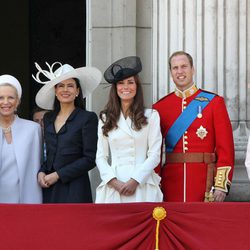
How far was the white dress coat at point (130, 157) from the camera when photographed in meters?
6.22

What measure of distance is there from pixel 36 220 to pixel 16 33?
729cm

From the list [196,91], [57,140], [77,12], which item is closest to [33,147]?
[57,140]

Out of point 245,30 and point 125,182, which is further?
point 245,30

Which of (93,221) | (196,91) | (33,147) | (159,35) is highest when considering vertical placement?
(159,35)

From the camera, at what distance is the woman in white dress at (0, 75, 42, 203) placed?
6348mm

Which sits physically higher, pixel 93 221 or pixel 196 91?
pixel 196 91

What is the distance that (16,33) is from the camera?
41.8ft

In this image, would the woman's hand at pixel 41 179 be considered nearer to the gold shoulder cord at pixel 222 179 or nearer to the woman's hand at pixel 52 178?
the woman's hand at pixel 52 178

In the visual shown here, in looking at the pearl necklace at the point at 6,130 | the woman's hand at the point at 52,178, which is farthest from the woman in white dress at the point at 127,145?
the pearl necklace at the point at 6,130

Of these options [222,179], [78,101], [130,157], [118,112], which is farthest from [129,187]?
[78,101]

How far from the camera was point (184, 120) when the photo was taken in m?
6.54

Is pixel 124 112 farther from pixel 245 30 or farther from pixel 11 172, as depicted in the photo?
pixel 245 30

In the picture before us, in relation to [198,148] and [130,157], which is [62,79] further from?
[198,148]

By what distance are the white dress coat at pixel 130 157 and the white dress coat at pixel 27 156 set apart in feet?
1.55
